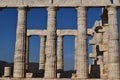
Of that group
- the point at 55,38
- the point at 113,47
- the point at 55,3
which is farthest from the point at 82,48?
the point at 55,3

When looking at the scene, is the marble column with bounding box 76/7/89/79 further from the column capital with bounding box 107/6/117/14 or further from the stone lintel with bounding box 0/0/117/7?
the column capital with bounding box 107/6/117/14

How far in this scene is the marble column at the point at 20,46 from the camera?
38812mm

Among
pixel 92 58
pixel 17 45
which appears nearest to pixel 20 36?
pixel 17 45

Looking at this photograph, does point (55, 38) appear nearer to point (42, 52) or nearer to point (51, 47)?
point (51, 47)

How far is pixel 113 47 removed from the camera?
38.6 metres

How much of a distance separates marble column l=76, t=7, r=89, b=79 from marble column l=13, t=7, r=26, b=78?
6192 mm

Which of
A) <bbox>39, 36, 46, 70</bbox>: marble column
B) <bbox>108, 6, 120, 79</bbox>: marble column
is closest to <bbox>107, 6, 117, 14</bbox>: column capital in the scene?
<bbox>108, 6, 120, 79</bbox>: marble column

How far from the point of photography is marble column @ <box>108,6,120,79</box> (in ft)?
125

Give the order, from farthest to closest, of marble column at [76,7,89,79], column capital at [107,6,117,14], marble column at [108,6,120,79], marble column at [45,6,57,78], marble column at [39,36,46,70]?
marble column at [39,36,46,70] < column capital at [107,6,117,14] < marble column at [45,6,57,78] < marble column at [76,7,89,79] < marble column at [108,6,120,79]

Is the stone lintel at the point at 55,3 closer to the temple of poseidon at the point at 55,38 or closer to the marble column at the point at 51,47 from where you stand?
the temple of poseidon at the point at 55,38

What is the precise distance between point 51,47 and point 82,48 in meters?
3.47

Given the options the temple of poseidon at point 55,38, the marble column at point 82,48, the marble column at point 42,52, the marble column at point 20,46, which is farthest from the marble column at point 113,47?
the marble column at point 42,52

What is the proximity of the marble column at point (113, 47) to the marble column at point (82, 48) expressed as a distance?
265 cm

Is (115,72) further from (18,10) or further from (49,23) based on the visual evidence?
(18,10)
